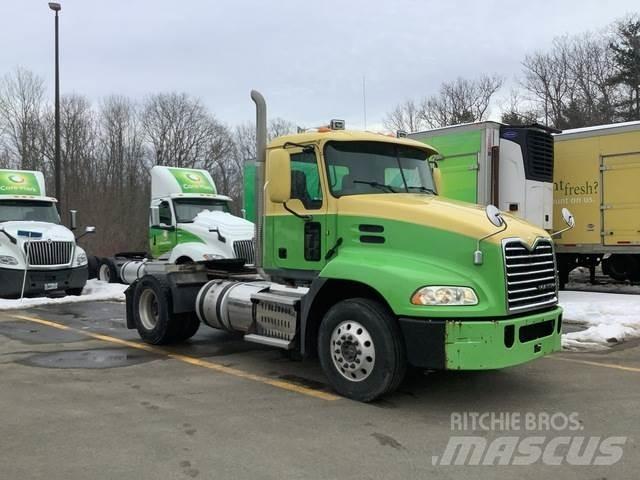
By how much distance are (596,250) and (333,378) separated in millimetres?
10094

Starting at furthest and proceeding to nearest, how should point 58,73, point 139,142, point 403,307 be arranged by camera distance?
point 139,142 < point 58,73 < point 403,307

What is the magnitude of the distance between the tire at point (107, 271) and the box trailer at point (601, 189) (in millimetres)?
12273

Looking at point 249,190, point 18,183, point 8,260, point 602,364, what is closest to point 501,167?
point 602,364

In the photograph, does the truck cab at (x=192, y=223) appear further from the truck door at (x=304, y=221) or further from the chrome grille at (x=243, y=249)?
the truck door at (x=304, y=221)

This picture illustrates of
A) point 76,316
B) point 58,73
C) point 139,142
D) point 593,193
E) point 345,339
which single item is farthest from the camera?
point 139,142

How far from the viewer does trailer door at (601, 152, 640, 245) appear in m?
13.4

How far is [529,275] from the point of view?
5715mm

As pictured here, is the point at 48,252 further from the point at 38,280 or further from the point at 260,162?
the point at 260,162

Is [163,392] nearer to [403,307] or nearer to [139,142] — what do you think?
[403,307]

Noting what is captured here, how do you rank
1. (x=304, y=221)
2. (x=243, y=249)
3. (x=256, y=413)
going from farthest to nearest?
1. (x=243, y=249)
2. (x=304, y=221)
3. (x=256, y=413)

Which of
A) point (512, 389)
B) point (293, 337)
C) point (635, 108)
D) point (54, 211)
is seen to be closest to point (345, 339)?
point (293, 337)

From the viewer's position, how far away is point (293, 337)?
262 inches

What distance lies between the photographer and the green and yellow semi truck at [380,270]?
5.36 meters

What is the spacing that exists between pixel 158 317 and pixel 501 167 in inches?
311
